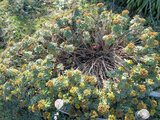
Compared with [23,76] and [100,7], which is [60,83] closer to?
[23,76]

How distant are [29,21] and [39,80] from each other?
2.25 m

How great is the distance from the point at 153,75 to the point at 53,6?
10.1ft

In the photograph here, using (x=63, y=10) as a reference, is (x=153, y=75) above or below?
below

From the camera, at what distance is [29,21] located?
3740mm

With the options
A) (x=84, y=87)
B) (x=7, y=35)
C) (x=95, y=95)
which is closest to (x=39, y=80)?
(x=84, y=87)

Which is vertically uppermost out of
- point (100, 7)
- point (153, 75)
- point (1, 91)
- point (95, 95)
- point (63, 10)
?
point (100, 7)

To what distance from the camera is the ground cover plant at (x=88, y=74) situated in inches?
70.4

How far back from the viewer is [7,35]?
11.6 feet

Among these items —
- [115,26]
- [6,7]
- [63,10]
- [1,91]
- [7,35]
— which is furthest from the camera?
[6,7]

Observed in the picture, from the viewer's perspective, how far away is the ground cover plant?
1.79 meters

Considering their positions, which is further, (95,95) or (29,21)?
(29,21)

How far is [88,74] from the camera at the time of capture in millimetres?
2123

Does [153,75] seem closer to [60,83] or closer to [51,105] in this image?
[60,83]

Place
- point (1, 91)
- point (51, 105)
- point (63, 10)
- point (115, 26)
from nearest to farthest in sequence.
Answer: point (51, 105), point (115, 26), point (1, 91), point (63, 10)
